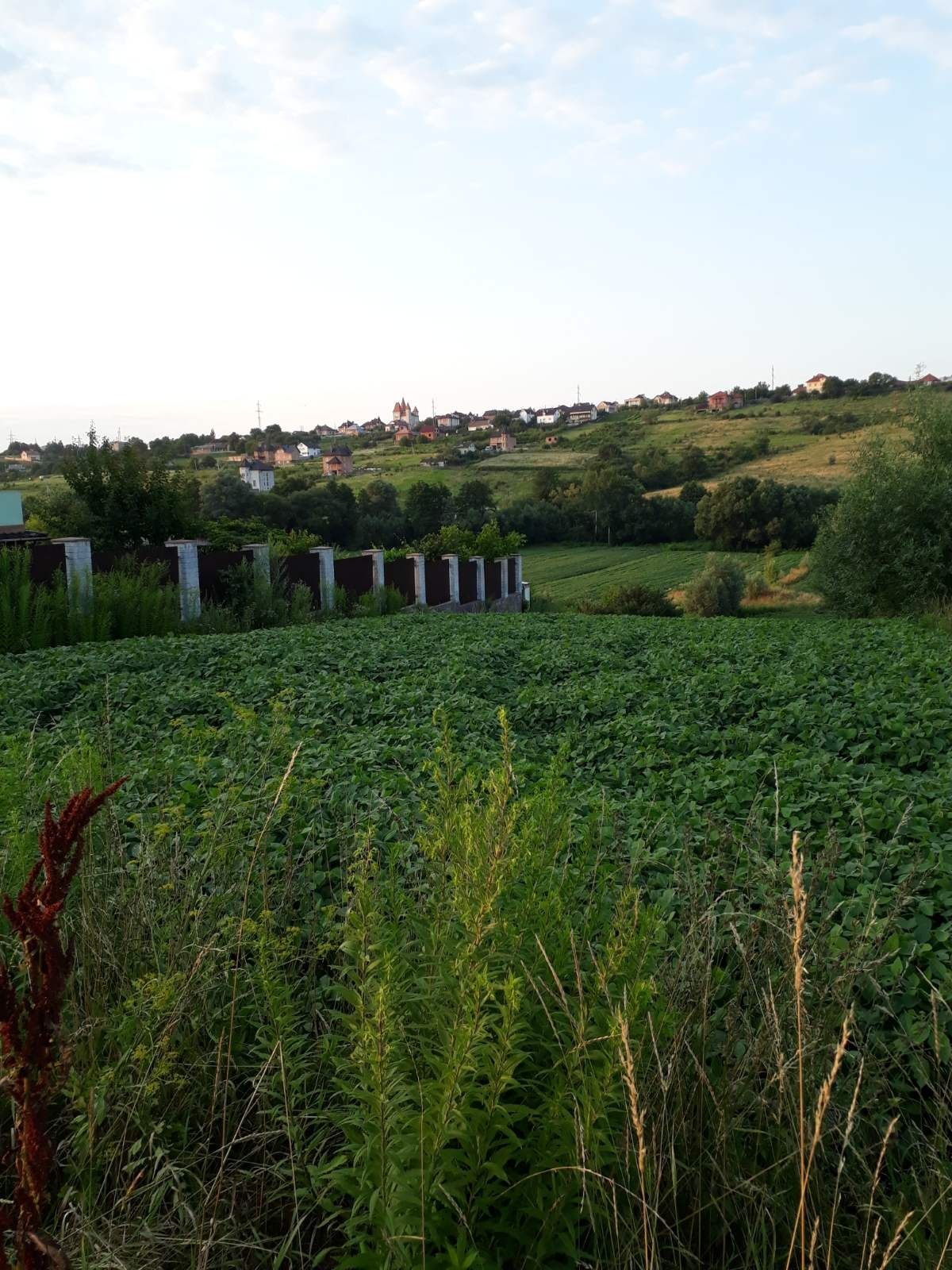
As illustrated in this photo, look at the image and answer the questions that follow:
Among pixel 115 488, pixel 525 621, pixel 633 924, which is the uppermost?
pixel 115 488

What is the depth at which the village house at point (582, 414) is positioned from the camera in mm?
92575

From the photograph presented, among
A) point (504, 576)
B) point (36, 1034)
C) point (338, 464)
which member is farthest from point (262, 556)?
point (338, 464)

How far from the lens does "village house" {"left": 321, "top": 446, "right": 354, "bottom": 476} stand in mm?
64606

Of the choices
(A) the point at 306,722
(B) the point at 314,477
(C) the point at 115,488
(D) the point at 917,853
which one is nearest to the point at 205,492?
(B) the point at 314,477

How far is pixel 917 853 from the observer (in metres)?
3.63

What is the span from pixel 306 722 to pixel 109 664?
326 centimetres

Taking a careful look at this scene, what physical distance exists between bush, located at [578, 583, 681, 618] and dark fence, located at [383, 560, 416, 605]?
13.7 metres

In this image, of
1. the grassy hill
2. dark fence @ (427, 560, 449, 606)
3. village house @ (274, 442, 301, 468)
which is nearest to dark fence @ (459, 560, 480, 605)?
dark fence @ (427, 560, 449, 606)

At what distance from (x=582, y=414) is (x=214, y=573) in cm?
8649

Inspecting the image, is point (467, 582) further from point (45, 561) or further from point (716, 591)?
point (716, 591)

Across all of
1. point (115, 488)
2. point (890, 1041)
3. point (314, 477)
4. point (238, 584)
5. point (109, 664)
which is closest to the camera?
point (890, 1041)

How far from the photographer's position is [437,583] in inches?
950

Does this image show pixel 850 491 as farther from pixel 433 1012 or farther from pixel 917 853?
pixel 433 1012

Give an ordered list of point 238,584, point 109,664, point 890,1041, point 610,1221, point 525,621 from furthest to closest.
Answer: point 238,584
point 525,621
point 109,664
point 890,1041
point 610,1221
